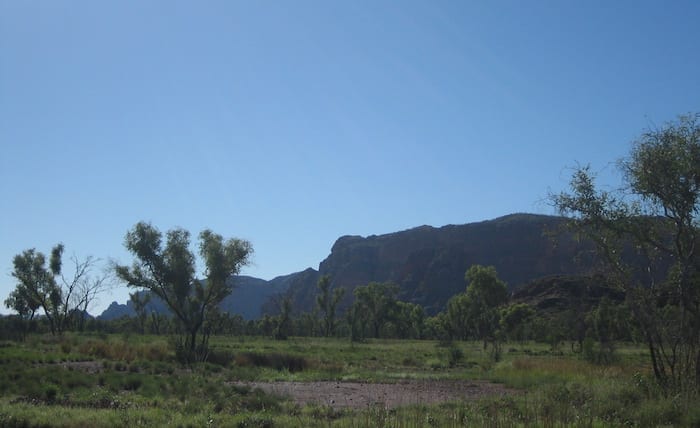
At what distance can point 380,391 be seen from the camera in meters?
21.9

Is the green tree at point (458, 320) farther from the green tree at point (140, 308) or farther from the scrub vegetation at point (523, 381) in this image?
the scrub vegetation at point (523, 381)

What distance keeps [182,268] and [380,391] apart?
2490cm

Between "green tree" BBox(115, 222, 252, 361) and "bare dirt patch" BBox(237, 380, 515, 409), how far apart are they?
19505 millimetres

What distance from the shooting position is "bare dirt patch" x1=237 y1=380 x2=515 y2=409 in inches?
715

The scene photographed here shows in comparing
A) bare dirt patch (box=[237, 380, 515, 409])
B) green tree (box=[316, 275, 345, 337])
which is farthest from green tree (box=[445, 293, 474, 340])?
bare dirt patch (box=[237, 380, 515, 409])

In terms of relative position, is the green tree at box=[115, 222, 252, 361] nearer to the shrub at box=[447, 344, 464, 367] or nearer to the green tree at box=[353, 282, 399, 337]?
the shrub at box=[447, 344, 464, 367]

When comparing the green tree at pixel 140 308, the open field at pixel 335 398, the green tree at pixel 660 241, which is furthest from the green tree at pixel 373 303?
the green tree at pixel 660 241

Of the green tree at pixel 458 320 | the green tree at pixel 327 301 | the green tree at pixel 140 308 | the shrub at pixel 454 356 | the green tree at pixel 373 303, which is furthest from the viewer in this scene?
the green tree at pixel 373 303

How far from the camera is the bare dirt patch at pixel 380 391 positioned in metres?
18.2

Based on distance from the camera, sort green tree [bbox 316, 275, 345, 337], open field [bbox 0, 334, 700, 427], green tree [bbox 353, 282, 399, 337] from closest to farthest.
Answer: open field [bbox 0, 334, 700, 427] < green tree [bbox 316, 275, 345, 337] < green tree [bbox 353, 282, 399, 337]

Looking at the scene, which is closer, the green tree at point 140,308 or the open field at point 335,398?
the open field at point 335,398

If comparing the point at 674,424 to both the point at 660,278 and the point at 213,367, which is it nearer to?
the point at 660,278

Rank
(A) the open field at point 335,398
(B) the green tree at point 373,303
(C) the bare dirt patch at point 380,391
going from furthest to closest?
(B) the green tree at point 373,303, (C) the bare dirt patch at point 380,391, (A) the open field at point 335,398

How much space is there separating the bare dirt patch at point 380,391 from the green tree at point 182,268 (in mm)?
19505
